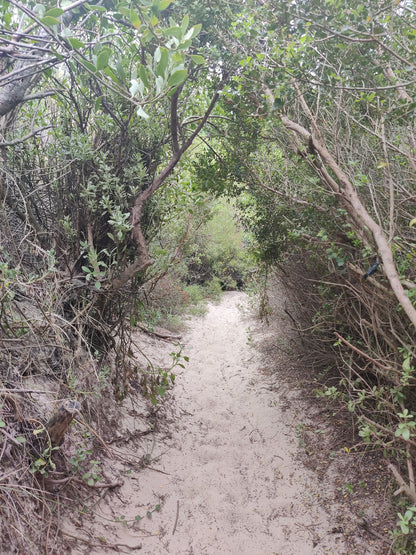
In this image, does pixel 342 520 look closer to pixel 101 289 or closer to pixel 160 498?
pixel 160 498

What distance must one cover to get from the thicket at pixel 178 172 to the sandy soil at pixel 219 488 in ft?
1.92

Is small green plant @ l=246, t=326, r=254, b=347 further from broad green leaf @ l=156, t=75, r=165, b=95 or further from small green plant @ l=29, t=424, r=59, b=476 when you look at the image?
broad green leaf @ l=156, t=75, r=165, b=95

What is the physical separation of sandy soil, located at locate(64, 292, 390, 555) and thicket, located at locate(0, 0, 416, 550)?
1.92ft

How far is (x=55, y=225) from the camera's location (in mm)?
3477

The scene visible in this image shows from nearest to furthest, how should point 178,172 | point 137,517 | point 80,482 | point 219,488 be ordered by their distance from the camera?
point 80,482, point 137,517, point 219,488, point 178,172

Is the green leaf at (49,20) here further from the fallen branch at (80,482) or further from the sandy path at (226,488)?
the sandy path at (226,488)

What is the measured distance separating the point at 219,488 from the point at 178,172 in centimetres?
316

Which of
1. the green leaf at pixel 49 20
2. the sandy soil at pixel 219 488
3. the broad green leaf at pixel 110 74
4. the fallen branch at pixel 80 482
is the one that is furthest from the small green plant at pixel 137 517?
the green leaf at pixel 49 20

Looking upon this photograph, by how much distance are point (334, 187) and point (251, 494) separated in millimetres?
2696

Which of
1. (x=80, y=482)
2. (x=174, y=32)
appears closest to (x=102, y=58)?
(x=174, y=32)

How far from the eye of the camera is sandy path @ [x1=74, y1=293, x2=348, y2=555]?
271 centimetres

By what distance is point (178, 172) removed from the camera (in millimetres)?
4137

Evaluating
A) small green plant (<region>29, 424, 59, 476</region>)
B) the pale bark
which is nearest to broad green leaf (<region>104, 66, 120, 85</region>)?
the pale bark

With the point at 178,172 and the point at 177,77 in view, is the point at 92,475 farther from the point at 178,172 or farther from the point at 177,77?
the point at 178,172
